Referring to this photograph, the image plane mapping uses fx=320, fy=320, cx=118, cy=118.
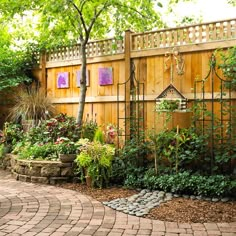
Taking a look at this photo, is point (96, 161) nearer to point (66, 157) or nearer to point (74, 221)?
point (66, 157)

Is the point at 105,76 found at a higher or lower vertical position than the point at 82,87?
higher

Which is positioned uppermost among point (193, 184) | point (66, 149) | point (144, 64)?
point (144, 64)

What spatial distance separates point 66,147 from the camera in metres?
5.07

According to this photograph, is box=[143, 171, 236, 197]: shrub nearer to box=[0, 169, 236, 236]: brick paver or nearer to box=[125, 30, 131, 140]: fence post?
box=[0, 169, 236, 236]: brick paver

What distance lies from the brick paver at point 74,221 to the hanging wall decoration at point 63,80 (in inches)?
113

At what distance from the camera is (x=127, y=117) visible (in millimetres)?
5461

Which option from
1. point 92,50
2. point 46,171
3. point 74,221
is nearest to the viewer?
point 74,221

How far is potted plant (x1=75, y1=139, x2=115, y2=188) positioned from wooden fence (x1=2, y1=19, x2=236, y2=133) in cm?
106

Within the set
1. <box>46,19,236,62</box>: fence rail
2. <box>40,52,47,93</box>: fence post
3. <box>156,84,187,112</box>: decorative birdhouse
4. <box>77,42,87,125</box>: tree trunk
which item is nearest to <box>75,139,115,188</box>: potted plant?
<box>156,84,187,112</box>: decorative birdhouse

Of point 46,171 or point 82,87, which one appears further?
point 82,87

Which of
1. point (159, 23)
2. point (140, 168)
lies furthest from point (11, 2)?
point (140, 168)

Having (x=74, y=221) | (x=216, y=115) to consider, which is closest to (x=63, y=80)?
(x=216, y=115)

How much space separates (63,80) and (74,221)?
3852 mm

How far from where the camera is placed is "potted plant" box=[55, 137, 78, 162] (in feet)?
16.3
